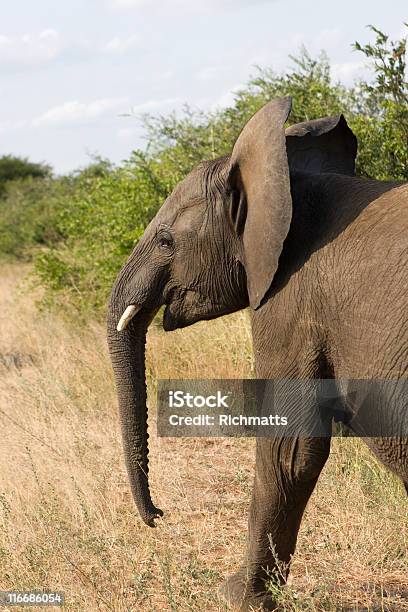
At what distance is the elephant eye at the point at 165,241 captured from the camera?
411 cm

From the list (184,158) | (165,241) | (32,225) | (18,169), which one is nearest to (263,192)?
(165,241)

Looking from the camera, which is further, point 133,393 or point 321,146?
point 133,393

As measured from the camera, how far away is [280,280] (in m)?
3.70

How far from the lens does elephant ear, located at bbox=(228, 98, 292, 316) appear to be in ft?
11.9

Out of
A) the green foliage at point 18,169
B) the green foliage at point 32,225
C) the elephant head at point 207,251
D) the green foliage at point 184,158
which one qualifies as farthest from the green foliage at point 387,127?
the green foliage at point 18,169

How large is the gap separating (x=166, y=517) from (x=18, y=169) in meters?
29.0

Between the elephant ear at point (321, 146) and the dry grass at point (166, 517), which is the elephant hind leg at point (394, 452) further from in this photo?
the elephant ear at point (321, 146)

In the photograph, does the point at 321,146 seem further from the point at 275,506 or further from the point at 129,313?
the point at 275,506

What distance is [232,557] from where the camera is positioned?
4820mm

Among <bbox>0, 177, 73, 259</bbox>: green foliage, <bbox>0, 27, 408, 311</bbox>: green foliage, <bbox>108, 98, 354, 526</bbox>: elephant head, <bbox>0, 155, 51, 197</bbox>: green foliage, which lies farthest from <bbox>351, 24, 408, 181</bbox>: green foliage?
<bbox>0, 155, 51, 197</bbox>: green foliage

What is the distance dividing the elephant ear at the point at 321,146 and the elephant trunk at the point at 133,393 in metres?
0.94

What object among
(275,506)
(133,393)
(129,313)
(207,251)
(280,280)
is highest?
(207,251)

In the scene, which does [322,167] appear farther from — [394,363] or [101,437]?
[101,437]

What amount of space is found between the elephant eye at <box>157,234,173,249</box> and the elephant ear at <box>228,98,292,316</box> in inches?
13.4
